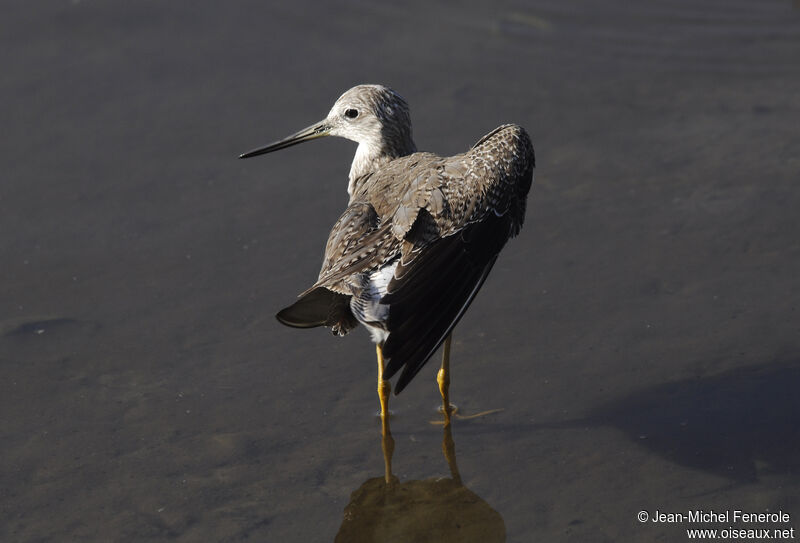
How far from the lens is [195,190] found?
7055 millimetres

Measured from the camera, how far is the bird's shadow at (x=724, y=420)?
5125 millimetres

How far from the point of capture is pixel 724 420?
17.6ft

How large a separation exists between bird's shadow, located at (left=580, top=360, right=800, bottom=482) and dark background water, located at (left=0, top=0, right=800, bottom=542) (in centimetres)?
1

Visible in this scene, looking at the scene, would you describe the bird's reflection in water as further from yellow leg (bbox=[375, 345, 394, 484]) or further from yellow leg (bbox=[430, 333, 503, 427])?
yellow leg (bbox=[430, 333, 503, 427])

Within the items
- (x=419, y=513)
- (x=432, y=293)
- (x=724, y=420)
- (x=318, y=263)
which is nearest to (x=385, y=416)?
(x=419, y=513)

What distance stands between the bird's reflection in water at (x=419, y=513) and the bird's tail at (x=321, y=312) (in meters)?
0.71

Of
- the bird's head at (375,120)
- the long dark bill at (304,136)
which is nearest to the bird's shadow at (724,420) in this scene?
the bird's head at (375,120)

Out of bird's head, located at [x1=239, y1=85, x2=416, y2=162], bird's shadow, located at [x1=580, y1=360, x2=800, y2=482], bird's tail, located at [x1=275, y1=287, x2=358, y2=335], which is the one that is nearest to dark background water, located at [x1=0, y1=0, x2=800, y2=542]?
bird's shadow, located at [x1=580, y1=360, x2=800, y2=482]

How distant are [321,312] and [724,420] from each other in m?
2.03

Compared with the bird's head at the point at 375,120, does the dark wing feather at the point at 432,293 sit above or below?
below

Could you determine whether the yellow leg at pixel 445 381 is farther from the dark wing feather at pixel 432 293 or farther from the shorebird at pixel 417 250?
the dark wing feather at pixel 432 293

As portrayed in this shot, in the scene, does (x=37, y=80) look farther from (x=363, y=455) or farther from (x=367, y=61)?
(x=363, y=455)

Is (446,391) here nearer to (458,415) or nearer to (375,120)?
(458,415)

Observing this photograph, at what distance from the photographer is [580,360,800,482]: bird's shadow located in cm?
512
